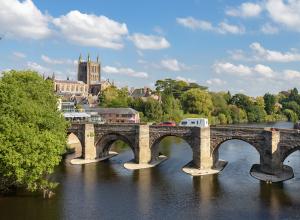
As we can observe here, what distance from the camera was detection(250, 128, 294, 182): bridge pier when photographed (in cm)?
5059

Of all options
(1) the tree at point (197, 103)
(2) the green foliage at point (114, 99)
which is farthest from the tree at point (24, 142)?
(1) the tree at point (197, 103)

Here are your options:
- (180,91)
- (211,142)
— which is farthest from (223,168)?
(180,91)

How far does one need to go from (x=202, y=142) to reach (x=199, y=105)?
80.6 metres

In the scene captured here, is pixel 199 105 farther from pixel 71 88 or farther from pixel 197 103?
pixel 71 88

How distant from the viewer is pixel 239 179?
2042 inches

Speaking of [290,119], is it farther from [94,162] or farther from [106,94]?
[94,162]

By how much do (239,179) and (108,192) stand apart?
1786cm

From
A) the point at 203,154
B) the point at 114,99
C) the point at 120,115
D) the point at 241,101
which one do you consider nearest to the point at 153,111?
the point at 120,115

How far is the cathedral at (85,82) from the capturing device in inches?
6806

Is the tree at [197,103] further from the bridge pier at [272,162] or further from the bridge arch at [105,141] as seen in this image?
the bridge pier at [272,162]

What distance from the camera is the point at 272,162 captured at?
50.8m

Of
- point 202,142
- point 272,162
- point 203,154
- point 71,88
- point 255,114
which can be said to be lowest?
point 272,162

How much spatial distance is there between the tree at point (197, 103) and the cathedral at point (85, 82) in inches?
2013

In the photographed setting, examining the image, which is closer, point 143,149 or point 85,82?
point 143,149
